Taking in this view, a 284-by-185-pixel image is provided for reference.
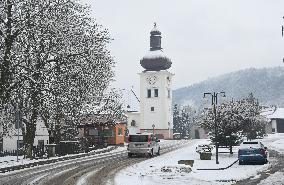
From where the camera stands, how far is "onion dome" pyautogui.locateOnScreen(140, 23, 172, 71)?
107 m

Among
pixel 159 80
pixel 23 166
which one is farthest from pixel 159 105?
pixel 23 166

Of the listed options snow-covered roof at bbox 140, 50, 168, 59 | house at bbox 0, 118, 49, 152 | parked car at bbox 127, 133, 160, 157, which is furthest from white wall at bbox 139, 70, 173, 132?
parked car at bbox 127, 133, 160, 157

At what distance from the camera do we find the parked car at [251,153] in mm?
30184

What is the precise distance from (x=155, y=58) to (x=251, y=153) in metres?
77.5

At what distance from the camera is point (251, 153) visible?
30.3 m

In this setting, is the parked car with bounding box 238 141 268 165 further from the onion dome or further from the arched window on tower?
the arched window on tower

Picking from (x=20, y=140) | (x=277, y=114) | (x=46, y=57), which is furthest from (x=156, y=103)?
(x=46, y=57)

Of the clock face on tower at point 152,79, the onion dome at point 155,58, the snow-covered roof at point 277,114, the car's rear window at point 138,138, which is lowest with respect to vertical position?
the car's rear window at point 138,138

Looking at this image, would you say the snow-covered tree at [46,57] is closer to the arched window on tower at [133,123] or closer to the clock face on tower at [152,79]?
the clock face on tower at [152,79]

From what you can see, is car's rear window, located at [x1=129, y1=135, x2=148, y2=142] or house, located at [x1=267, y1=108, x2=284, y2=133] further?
A: house, located at [x1=267, y1=108, x2=284, y2=133]

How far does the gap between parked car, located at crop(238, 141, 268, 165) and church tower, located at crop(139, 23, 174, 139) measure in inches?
2985

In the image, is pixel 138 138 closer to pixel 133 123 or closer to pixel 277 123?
pixel 133 123

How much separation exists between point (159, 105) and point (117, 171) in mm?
82480

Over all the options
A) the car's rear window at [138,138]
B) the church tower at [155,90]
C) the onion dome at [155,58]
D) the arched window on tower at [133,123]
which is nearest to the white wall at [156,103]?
the church tower at [155,90]
